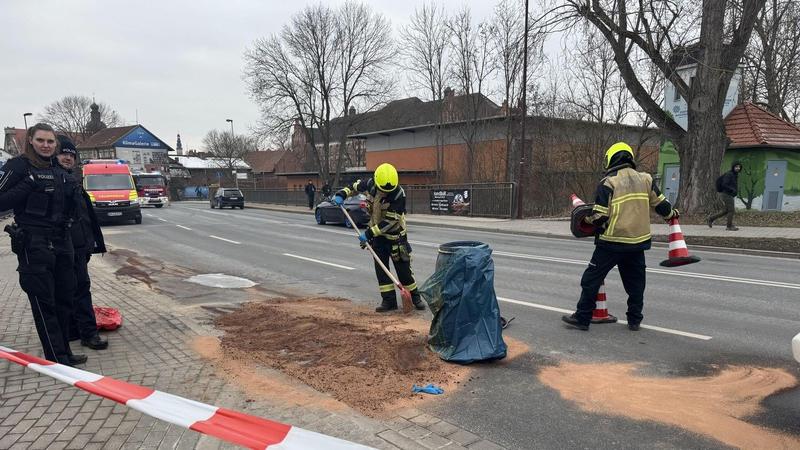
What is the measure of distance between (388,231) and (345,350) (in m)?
1.92

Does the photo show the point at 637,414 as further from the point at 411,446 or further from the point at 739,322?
the point at 739,322

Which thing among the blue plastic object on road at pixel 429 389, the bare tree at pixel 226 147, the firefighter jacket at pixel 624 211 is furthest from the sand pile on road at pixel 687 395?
the bare tree at pixel 226 147

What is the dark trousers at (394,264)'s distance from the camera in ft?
20.3

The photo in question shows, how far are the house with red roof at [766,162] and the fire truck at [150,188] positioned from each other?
114 feet

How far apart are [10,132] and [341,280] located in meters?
95.4

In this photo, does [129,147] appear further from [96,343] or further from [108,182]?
[96,343]

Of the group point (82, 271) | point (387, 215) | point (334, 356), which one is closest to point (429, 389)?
point (334, 356)

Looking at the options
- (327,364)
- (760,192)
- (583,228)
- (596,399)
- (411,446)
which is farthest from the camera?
(760,192)

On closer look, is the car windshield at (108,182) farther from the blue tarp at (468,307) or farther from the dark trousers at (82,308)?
the blue tarp at (468,307)

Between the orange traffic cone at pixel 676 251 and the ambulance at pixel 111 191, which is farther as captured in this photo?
the ambulance at pixel 111 191

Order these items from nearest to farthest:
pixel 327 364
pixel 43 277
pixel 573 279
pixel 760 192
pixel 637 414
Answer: pixel 637 414 < pixel 43 277 < pixel 327 364 < pixel 573 279 < pixel 760 192

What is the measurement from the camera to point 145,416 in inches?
128

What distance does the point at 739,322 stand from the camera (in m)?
5.63

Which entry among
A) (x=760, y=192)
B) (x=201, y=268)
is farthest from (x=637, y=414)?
(x=760, y=192)
